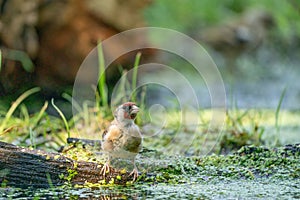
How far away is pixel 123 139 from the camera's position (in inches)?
104

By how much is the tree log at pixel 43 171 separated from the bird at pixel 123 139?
45 mm

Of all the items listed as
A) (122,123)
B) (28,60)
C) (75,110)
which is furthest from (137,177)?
(28,60)

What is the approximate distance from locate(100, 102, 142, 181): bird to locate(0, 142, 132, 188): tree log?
0.15ft

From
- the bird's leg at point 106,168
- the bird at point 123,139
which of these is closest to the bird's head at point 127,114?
the bird at point 123,139

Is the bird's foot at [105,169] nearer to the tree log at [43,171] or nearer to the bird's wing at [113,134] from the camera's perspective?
the tree log at [43,171]

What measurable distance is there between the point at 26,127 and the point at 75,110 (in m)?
0.86

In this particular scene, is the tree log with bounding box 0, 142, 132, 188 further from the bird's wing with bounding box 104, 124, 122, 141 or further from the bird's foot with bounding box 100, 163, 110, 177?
the bird's wing with bounding box 104, 124, 122, 141

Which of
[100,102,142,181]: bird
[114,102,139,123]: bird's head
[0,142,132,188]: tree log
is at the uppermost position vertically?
[114,102,139,123]: bird's head

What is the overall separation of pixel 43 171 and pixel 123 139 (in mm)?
384

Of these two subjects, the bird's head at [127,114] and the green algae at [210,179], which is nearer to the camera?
the green algae at [210,179]

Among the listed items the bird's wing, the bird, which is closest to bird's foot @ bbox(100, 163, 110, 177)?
the bird

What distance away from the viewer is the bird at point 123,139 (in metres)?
2.65

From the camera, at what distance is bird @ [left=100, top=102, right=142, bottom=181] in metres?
2.65

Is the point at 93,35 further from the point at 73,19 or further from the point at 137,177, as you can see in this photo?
the point at 137,177
